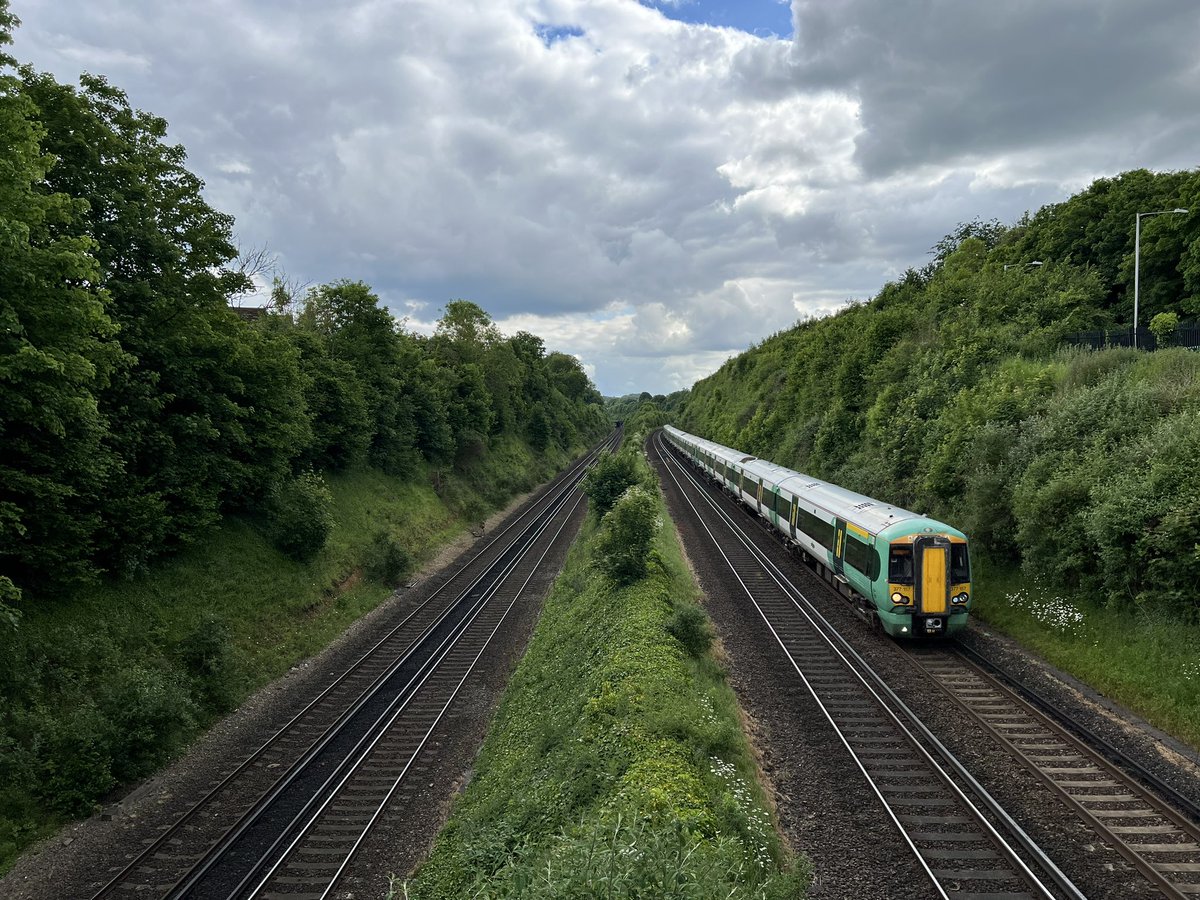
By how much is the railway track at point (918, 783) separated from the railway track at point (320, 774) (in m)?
9.59

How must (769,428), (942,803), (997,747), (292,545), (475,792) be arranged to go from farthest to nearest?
(769,428)
(292,545)
(475,792)
(997,747)
(942,803)

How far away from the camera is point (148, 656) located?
55.3 feet

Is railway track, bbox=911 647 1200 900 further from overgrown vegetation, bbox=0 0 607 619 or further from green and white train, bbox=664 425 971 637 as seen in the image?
overgrown vegetation, bbox=0 0 607 619

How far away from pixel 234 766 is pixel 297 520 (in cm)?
1157

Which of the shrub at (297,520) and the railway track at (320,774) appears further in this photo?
the shrub at (297,520)

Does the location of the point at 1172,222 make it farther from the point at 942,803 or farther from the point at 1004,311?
the point at 942,803

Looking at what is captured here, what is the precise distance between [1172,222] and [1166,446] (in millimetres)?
22265

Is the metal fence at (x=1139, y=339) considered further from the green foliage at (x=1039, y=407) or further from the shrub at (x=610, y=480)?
the shrub at (x=610, y=480)

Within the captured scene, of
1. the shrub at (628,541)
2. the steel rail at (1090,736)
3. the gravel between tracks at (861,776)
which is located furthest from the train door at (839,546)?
the shrub at (628,541)

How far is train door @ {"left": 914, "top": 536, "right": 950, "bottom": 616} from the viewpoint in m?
15.9

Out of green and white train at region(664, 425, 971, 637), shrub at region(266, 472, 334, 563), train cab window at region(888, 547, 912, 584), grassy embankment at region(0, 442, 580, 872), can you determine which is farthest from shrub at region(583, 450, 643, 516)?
train cab window at region(888, 547, 912, 584)

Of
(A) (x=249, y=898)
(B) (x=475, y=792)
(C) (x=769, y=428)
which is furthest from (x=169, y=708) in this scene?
(C) (x=769, y=428)

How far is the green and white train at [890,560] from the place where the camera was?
1593 centimetres

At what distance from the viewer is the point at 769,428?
54.7m
